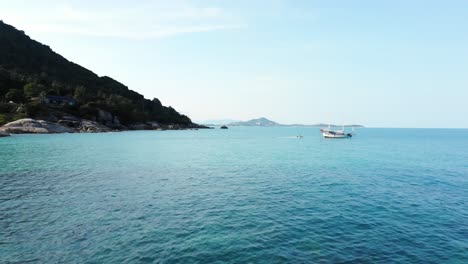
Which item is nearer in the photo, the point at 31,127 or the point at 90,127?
A: the point at 31,127

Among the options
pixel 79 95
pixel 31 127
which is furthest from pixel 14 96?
pixel 31 127

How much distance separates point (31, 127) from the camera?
424 feet

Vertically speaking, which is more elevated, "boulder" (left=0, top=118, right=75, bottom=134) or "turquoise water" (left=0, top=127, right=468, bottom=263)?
"boulder" (left=0, top=118, right=75, bottom=134)

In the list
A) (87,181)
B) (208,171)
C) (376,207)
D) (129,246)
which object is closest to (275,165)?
(208,171)

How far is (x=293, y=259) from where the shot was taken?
17.7 metres

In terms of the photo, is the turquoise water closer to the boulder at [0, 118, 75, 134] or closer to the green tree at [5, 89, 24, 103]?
the boulder at [0, 118, 75, 134]

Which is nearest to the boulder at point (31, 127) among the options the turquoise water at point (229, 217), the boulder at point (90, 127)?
the boulder at point (90, 127)

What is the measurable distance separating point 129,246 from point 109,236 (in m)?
2.71

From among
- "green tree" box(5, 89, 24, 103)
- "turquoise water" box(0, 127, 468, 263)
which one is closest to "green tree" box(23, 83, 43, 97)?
"green tree" box(5, 89, 24, 103)

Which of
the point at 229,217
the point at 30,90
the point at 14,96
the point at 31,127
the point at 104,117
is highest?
the point at 30,90

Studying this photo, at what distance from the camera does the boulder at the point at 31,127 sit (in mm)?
123250

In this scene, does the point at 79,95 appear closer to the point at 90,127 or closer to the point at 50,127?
the point at 90,127

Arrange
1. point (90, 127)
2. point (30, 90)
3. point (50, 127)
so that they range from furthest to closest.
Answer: point (30, 90), point (90, 127), point (50, 127)

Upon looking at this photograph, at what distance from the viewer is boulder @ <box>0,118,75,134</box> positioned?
123250mm
